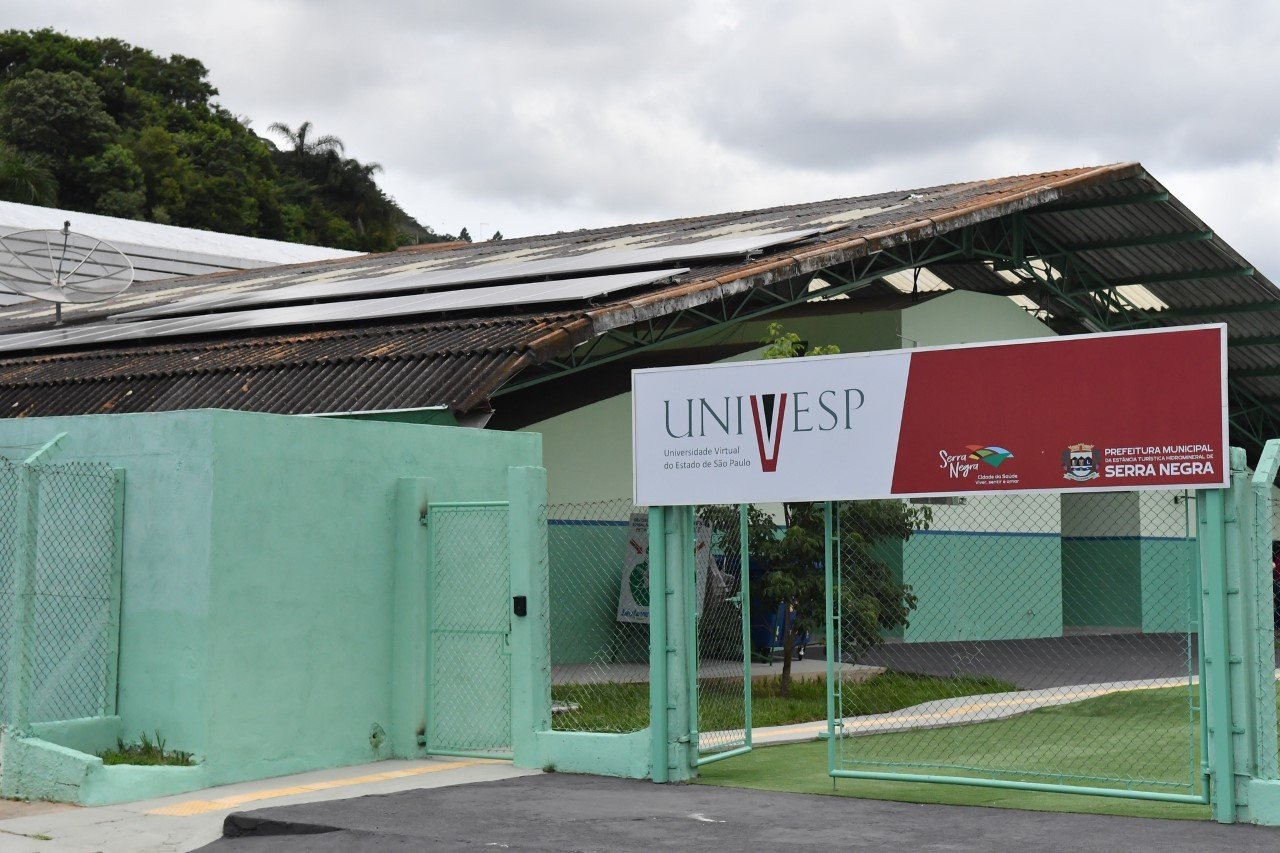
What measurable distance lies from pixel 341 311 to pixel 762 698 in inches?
300

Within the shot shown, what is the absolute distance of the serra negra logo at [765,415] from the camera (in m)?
9.88

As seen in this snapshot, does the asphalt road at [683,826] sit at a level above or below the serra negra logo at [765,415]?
below

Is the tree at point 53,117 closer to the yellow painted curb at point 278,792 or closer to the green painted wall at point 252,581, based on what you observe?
the green painted wall at point 252,581

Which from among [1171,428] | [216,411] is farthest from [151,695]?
[1171,428]

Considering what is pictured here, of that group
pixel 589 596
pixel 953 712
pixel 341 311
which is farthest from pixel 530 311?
pixel 953 712

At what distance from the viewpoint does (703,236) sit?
22266mm

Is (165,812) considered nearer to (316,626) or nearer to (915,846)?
(316,626)

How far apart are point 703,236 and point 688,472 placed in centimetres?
1232

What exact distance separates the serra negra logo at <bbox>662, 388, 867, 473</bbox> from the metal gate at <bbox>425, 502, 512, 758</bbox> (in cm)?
192

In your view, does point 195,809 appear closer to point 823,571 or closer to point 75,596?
point 75,596

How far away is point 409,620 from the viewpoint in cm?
1159

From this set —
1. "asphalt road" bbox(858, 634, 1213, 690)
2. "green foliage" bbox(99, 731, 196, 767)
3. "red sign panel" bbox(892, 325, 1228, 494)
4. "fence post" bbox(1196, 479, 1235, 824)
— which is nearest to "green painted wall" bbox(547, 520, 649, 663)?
"asphalt road" bbox(858, 634, 1213, 690)

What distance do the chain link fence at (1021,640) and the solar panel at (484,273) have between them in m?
4.10

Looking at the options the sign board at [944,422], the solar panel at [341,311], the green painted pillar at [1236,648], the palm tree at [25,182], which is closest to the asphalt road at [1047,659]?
the solar panel at [341,311]
